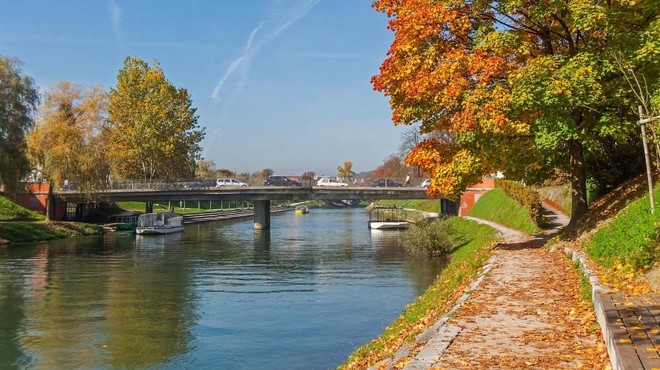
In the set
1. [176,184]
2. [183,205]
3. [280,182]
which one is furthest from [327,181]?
[183,205]

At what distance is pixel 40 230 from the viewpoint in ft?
181

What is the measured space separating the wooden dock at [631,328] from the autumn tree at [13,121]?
48840 mm

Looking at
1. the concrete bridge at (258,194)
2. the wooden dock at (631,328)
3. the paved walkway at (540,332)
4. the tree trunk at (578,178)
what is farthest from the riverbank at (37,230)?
the wooden dock at (631,328)

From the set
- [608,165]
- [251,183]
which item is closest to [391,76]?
[608,165]

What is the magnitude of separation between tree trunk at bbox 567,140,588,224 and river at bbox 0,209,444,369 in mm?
7708

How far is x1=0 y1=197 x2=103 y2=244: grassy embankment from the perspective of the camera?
168 ft

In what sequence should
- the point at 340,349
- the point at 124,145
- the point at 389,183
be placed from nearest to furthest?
the point at 340,349, the point at 389,183, the point at 124,145

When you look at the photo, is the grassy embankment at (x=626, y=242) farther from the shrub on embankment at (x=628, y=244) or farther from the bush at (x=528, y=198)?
the bush at (x=528, y=198)

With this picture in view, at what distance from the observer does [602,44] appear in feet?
65.4

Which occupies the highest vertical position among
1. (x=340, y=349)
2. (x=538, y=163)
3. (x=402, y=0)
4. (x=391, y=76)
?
(x=402, y=0)

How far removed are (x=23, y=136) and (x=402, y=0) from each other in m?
39.5

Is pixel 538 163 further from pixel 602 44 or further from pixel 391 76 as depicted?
pixel 391 76

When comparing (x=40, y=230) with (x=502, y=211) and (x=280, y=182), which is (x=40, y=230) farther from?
(x=502, y=211)

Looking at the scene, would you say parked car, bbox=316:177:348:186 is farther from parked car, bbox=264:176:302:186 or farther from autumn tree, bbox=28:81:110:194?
autumn tree, bbox=28:81:110:194
